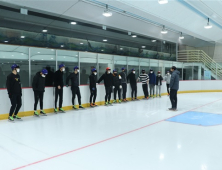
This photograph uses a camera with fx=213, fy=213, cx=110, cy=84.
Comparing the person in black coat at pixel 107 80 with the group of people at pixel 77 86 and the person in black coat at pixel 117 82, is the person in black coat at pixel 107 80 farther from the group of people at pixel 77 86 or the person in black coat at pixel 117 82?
the person in black coat at pixel 117 82

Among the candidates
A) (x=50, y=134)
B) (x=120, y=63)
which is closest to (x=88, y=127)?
(x=50, y=134)

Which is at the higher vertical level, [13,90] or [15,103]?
[13,90]

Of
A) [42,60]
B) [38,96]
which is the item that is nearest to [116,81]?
[42,60]

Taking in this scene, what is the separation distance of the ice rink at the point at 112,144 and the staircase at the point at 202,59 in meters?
10.9

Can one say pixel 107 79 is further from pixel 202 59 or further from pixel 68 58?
pixel 202 59

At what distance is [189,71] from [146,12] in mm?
8071

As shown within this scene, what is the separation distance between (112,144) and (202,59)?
1585 cm

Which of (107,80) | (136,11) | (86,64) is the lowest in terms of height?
(107,80)

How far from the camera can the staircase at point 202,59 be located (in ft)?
51.9

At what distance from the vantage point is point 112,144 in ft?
13.2

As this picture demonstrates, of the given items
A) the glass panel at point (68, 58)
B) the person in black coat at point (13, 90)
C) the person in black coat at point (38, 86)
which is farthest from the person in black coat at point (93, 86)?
the person in black coat at point (13, 90)

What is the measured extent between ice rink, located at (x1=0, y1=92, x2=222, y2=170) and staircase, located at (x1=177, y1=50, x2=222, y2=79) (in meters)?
10.9

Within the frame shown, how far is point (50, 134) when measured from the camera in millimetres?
4770

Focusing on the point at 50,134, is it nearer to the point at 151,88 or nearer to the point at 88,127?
the point at 88,127
